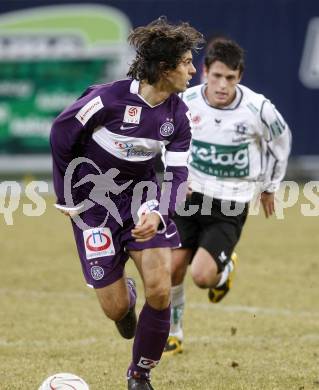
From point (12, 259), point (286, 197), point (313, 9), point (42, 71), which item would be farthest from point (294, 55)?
point (12, 259)

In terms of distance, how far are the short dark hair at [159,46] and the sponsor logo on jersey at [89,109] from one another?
0.30m

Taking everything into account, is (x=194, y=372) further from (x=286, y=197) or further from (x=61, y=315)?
(x=286, y=197)

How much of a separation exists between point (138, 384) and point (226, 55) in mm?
2961

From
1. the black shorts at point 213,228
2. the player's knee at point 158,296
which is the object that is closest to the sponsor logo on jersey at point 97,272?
the player's knee at point 158,296

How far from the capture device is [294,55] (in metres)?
19.1

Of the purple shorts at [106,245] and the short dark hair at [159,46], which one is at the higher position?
the short dark hair at [159,46]

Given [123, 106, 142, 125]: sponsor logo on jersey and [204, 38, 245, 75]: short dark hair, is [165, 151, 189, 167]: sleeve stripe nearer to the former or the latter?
[123, 106, 142, 125]: sponsor logo on jersey

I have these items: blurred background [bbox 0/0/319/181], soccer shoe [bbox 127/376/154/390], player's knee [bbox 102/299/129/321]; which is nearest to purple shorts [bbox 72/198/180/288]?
player's knee [bbox 102/299/129/321]

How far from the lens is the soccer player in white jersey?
7684 mm

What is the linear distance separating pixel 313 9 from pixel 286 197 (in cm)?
375

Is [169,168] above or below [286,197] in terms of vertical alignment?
above

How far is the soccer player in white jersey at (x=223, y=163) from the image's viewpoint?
7684 mm

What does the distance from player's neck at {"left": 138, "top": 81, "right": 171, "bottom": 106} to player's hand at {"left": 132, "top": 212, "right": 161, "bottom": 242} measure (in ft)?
2.36

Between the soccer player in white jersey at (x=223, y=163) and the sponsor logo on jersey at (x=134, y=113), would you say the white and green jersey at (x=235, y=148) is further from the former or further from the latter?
the sponsor logo on jersey at (x=134, y=113)
